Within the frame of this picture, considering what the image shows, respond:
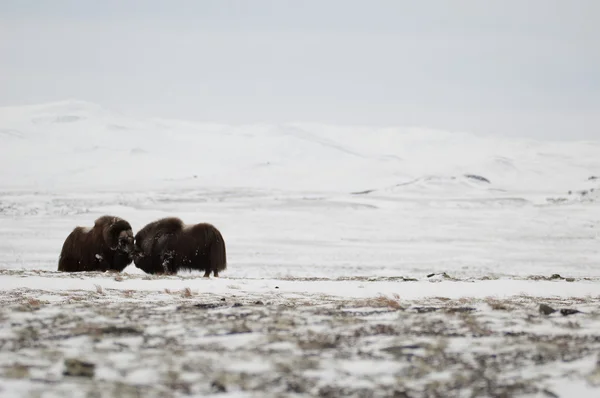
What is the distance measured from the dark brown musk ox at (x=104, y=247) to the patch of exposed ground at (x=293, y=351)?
973cm

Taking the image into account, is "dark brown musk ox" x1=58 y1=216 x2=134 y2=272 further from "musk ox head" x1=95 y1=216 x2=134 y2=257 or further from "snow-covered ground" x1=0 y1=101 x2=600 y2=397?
"snow-covered ground" x1=0 y1=101 x2=600 y2=397

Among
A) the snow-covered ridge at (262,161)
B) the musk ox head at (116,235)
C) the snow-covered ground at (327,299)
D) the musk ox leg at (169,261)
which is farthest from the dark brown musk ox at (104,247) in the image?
the snow-covered ridge at (262,161)

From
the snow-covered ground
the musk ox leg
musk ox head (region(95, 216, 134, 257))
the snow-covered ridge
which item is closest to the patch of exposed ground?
the snow-covered ground

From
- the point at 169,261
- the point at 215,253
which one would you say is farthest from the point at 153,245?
the point at 215,253

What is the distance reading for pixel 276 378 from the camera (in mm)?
3732

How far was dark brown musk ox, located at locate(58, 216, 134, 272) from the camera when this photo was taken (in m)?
15.3

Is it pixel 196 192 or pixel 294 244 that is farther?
pixel 196 192

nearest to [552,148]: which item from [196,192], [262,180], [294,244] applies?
[262,180]

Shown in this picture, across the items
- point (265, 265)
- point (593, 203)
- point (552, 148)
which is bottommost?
point (265, 265)

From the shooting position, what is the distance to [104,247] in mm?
15297

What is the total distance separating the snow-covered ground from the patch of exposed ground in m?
0.02

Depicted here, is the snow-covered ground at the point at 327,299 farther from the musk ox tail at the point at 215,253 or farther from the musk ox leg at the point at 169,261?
the musk ox leg at the point at 169,261

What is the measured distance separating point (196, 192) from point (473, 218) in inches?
1256

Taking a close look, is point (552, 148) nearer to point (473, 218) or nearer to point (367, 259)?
point (473, 218)
